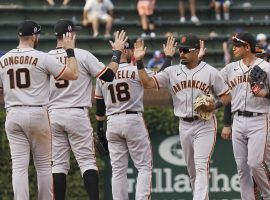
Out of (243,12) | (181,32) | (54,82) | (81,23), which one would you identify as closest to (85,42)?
(81,23)

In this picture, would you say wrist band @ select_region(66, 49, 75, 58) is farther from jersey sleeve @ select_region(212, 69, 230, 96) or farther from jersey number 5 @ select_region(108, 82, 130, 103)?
jersey sleeve @ select_region(212, 69, 230, 96)

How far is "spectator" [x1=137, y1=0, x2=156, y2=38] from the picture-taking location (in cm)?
1870

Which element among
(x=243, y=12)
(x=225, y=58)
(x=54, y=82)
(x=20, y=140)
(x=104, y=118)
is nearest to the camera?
(x=20, y=140)

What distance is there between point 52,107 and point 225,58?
8461 millimetres

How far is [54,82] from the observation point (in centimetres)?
1027

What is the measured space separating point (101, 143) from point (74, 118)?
1.23m

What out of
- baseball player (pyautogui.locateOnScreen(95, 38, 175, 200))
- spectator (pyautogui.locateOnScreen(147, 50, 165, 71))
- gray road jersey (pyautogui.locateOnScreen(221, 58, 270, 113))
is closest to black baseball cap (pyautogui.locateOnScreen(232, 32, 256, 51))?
gray road jersey (pyautogui.locateOnScreen(221, 58, 270, 113))

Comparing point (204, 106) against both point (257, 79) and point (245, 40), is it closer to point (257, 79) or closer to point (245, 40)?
point (257, 79)

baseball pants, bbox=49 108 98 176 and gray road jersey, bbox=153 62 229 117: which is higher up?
gray road jersey, bbox=153 62 229 117

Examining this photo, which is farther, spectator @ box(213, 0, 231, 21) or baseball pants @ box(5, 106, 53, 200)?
spectator @ box(213, 0, 231, 21)

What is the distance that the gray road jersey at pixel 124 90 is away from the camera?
1068 cm

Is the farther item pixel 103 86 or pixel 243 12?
pixel 243 12

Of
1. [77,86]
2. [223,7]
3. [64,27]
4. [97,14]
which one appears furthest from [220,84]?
[223,7]

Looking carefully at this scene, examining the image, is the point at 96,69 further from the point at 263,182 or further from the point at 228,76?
the point at 263,182
